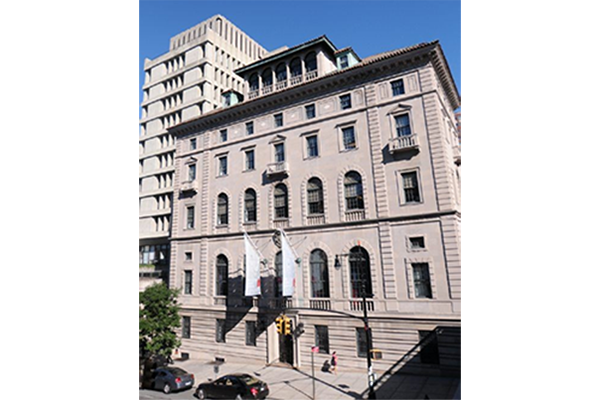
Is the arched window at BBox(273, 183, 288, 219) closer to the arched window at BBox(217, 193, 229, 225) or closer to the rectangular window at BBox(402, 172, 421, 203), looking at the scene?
the arched window at BBox(217, 193, 229, 225)

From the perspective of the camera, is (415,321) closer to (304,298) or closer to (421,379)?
(421,379)

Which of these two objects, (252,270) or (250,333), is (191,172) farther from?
(250,333)

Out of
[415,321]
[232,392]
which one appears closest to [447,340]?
[415,321]

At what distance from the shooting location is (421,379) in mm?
17422

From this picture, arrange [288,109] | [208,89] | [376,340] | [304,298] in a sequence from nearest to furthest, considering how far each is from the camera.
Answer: [376,340]
[304,298]
[288,109]
[208,89]

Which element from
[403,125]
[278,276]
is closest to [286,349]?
→ [278,276]

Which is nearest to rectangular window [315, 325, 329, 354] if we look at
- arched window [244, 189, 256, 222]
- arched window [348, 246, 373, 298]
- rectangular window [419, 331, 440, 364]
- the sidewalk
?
the sidewalk

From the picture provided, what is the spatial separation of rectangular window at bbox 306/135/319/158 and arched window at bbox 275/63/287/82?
239 inches

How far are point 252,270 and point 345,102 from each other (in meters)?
13.6

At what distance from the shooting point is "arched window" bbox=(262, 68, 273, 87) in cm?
2755

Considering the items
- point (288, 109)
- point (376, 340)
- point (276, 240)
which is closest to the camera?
point (376, 340)

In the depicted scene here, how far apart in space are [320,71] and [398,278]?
15.9 metres

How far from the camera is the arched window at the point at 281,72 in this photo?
26844 mm

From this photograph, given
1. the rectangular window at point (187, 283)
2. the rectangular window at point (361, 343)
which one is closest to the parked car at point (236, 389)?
the rectangular window at point (361, 343)
